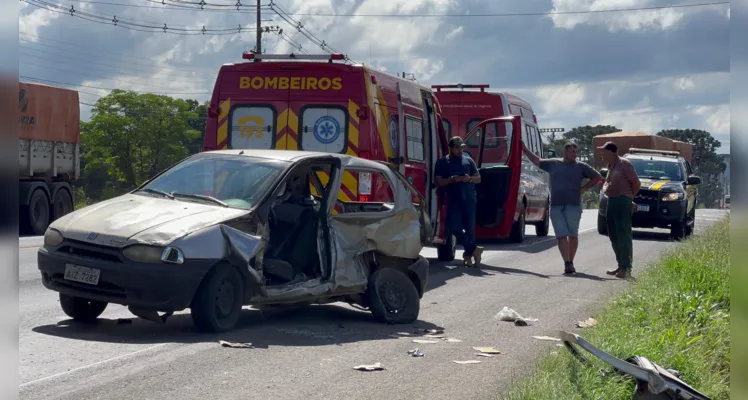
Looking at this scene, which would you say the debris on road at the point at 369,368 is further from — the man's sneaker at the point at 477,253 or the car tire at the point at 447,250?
the car tire at the point at 447,250

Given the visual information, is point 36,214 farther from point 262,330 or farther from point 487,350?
point 487,350

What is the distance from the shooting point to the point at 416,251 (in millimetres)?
9789

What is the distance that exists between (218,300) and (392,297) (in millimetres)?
2005

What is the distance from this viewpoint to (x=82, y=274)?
24.8ft

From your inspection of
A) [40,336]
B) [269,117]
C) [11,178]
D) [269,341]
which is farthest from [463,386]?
[269,117]

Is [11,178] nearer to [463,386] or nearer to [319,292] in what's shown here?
[463,386]

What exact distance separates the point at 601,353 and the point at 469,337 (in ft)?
8.72

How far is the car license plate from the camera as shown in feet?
24.5

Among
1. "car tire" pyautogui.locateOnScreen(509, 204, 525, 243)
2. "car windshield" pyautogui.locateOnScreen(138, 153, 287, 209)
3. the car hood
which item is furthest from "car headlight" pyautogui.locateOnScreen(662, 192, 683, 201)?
the car hood

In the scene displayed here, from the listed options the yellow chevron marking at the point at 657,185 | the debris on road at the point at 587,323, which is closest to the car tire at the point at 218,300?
the debris on road at the point at 587,323

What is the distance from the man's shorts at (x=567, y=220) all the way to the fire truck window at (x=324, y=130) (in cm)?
367

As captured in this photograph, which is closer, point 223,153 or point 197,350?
point 197,350

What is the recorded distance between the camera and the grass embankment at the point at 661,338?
5.69 metres

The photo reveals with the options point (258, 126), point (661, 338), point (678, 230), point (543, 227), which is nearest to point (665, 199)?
point (678, 230)
